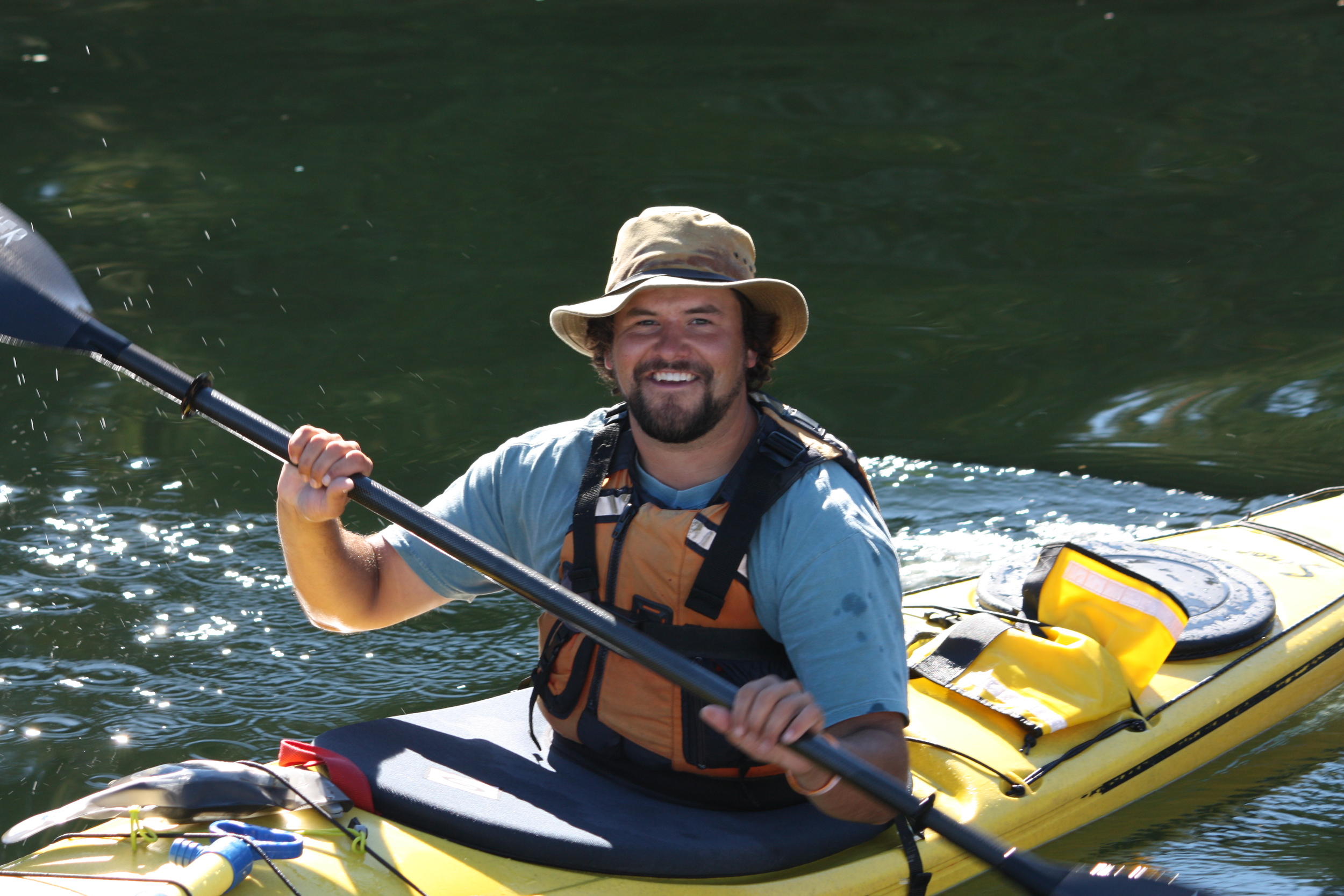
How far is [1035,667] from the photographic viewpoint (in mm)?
2973

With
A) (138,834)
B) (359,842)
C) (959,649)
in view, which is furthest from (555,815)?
(959,649)

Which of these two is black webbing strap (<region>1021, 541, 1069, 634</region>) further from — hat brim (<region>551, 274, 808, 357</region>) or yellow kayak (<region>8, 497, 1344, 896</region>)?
hat brim (<region>551, 274, 808, 357</region>)

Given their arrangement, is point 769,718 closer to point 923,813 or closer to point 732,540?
point 923,813

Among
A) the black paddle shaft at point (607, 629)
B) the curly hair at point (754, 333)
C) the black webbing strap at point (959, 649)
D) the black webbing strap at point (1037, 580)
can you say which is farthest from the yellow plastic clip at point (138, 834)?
the black webbing strap at point (1037, 580)

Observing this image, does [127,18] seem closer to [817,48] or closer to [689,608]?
[817,48]

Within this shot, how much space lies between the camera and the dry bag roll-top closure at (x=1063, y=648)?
9.68ft

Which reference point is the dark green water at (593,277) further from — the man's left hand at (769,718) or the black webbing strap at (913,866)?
the man's left hand at (769,718)

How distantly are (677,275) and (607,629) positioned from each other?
0.70 metres

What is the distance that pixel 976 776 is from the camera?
9.11 ft

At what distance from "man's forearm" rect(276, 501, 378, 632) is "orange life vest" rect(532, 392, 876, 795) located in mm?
395

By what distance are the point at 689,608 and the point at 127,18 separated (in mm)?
12156

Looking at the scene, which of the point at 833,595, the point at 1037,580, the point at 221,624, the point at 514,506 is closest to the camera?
the point at 833,595

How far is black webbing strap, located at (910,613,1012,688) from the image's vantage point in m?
3.02

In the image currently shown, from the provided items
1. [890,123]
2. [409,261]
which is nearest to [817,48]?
[890,123]
